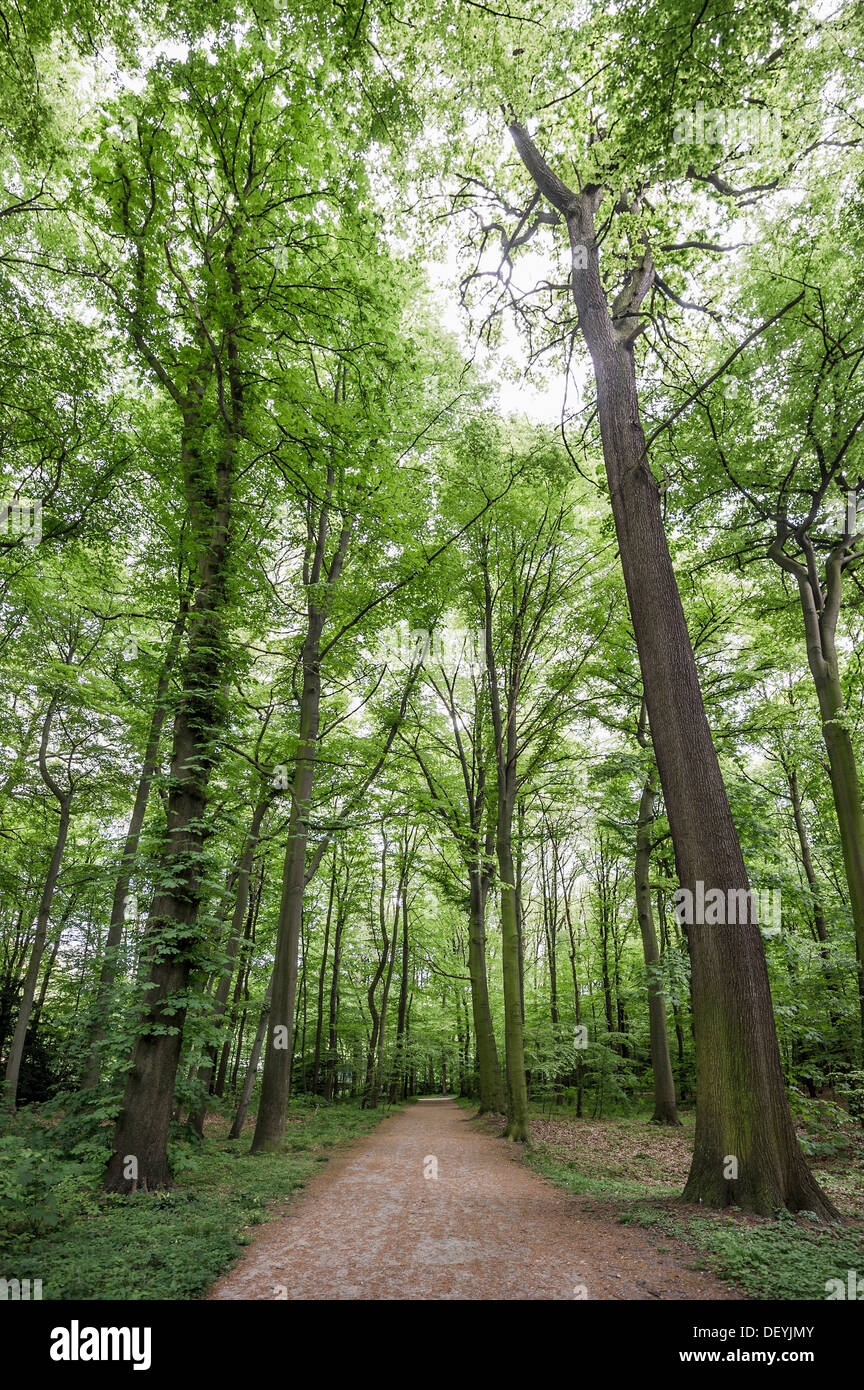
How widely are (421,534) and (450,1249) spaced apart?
10014mm

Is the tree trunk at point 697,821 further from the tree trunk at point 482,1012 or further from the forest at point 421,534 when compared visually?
the tree trunk at point 482,1012

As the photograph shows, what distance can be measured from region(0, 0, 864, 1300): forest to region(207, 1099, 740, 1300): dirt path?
11 centimetres

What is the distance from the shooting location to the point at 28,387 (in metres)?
8.98

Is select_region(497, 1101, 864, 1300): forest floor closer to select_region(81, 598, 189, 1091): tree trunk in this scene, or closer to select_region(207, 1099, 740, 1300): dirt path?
select_region(207, 1099, 740, 1300): dirt path

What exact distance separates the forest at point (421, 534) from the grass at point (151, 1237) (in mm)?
51

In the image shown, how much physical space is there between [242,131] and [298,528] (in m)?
7.30

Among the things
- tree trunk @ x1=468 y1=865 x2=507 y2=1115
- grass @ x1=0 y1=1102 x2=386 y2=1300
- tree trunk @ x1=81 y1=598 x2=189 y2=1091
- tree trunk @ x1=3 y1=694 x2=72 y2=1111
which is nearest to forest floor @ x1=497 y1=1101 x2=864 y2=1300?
grass @ x1=0 y1=1102 x2=386 y2=1300

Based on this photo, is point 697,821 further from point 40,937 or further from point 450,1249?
point 40,937

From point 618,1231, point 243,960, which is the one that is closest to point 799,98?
point 618,1231

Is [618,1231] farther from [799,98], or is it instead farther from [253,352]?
[799,98]

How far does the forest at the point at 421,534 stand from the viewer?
5289 millimetres

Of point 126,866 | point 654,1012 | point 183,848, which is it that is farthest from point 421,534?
point 654,1012

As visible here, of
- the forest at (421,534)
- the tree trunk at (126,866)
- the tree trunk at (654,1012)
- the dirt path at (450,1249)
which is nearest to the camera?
the dirt path at (450,1249)

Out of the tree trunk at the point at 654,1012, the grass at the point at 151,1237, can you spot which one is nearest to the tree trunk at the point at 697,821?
the grass at the point at 151,1237
